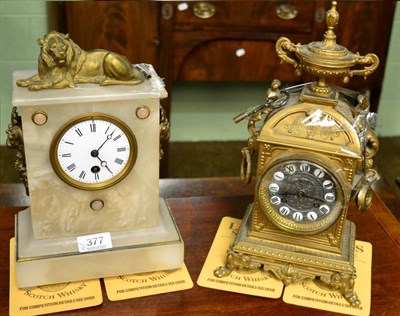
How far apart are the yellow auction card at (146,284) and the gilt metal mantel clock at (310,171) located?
0.08 m

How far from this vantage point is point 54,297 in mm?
1147

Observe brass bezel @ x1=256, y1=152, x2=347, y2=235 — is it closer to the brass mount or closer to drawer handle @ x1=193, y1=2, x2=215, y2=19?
the brass mount

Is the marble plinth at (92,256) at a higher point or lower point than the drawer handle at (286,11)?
lower

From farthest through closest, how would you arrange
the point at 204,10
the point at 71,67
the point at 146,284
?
the point at 204,10, the point at 146,284, the point at 71,67

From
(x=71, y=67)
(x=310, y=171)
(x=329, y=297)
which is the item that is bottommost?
(x=329, y=297)

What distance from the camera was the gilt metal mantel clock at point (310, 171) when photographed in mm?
1125

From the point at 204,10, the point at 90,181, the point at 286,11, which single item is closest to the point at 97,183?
the point at 90,181

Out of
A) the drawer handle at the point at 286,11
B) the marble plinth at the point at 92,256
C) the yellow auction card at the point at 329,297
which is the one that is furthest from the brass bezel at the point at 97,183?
the drawer handle at the point at 286,11

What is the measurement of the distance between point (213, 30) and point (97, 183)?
1.10 meters

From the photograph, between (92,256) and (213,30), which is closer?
(92,256)

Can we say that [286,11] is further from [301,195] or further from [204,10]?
[301,195]

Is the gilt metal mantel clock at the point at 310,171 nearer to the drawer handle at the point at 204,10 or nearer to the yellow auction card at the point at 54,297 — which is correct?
the yellow auction card at the point at 54,297

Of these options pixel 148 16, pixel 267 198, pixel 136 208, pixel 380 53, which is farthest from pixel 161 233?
pixel 380 53

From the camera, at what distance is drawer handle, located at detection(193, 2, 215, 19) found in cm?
206
